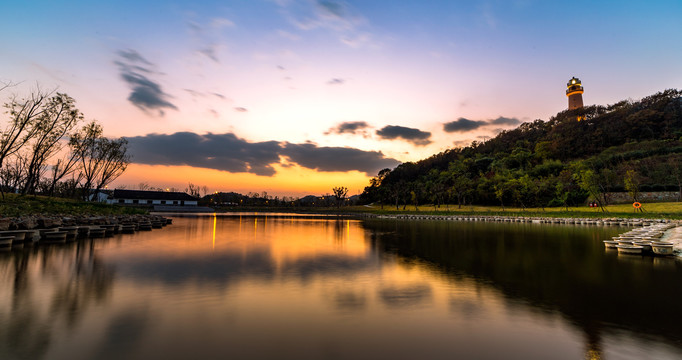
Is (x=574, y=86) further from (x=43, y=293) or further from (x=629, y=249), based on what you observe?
(x=43, y=293)

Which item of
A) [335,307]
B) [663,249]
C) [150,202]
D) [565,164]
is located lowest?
[335,307]

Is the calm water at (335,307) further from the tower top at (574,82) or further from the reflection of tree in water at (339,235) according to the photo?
the tower top at (574,82)

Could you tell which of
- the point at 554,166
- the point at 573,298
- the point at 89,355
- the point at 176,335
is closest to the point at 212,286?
the point at 176,335

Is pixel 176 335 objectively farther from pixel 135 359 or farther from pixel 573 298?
pixel 573 298

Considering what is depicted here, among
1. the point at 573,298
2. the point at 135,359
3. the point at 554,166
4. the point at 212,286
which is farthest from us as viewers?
the point at 554,166

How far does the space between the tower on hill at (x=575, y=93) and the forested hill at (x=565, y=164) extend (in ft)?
70.8

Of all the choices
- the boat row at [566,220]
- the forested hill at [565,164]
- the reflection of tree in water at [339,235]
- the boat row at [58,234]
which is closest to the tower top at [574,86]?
the forested hill at [565,164]

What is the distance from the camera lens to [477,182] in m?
85.4

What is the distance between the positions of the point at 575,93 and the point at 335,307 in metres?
171

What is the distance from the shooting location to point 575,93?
140875mm

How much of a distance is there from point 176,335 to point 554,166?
93.9 m

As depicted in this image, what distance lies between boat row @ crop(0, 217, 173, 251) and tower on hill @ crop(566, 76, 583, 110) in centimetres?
16597

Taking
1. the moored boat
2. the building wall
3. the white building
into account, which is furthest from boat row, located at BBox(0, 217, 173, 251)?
the white building

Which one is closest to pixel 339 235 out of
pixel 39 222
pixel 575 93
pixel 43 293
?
pixel 39 222
